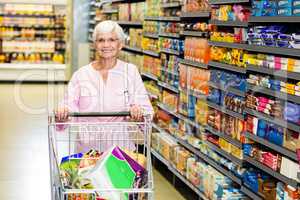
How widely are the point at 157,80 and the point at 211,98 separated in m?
2.07

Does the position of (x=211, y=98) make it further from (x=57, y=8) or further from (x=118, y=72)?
(x=57, y=8)

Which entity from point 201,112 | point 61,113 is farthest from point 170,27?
point 61,113

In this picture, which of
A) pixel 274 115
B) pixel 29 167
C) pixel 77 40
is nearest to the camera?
pixel 274 115

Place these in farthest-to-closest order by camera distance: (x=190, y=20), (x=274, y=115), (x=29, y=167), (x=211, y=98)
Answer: (x=29, y=167) → (x=190, y=20) → (x=211, y=98) → (x=274, y=115)

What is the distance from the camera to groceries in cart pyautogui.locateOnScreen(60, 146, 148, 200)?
2.74 meters

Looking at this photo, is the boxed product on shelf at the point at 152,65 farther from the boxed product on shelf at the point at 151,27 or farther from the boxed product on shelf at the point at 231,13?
the boxed product on shelf at the point at 231,13

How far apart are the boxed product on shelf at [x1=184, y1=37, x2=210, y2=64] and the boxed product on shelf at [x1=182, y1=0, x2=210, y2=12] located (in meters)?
0.28

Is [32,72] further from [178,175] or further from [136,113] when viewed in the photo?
[136,113]

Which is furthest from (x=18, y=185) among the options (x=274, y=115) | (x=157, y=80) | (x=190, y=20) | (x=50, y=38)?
(x=50, y=38)

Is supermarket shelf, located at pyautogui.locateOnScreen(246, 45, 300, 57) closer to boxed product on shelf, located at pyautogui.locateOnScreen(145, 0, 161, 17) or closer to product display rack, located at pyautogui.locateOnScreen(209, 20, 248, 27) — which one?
product display rack, located at pyautogui.locateOnScreen(209, 20, 248, 27)

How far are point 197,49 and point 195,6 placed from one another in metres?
0.44

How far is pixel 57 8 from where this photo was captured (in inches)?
637

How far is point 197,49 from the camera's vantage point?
5516 mm

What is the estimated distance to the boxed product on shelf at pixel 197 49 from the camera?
17.4ft
